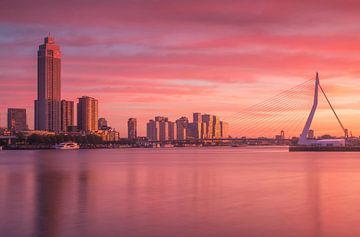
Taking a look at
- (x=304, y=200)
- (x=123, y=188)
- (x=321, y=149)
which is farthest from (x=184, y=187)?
(x=321, y=149)

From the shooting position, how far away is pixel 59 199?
72.6 feet

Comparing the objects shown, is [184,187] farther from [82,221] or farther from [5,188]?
[82,221]

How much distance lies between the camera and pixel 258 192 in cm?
2583

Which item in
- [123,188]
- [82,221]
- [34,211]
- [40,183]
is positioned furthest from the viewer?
[40,183]

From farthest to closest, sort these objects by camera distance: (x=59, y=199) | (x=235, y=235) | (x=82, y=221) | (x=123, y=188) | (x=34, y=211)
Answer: (x=123, y=188) → (x=59, y=199) → (x=34, y=211) → (x=82, y=221) → (x=235, y=235)

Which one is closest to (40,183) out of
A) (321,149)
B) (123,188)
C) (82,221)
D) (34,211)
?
(123,188)

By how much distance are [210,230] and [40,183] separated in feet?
58.1

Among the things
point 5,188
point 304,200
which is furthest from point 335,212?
point 5,188

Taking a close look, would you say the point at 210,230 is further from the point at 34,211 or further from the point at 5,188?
the point at 5,188

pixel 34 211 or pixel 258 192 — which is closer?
pixel 34 211

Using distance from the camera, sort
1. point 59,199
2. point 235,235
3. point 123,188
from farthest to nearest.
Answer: point 123,188 < point 59,199 < point 235,235

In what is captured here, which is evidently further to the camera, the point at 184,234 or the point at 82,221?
the point at 82,221

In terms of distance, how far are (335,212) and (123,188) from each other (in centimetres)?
1234

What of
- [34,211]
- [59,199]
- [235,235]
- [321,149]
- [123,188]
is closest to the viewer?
[235,235]
